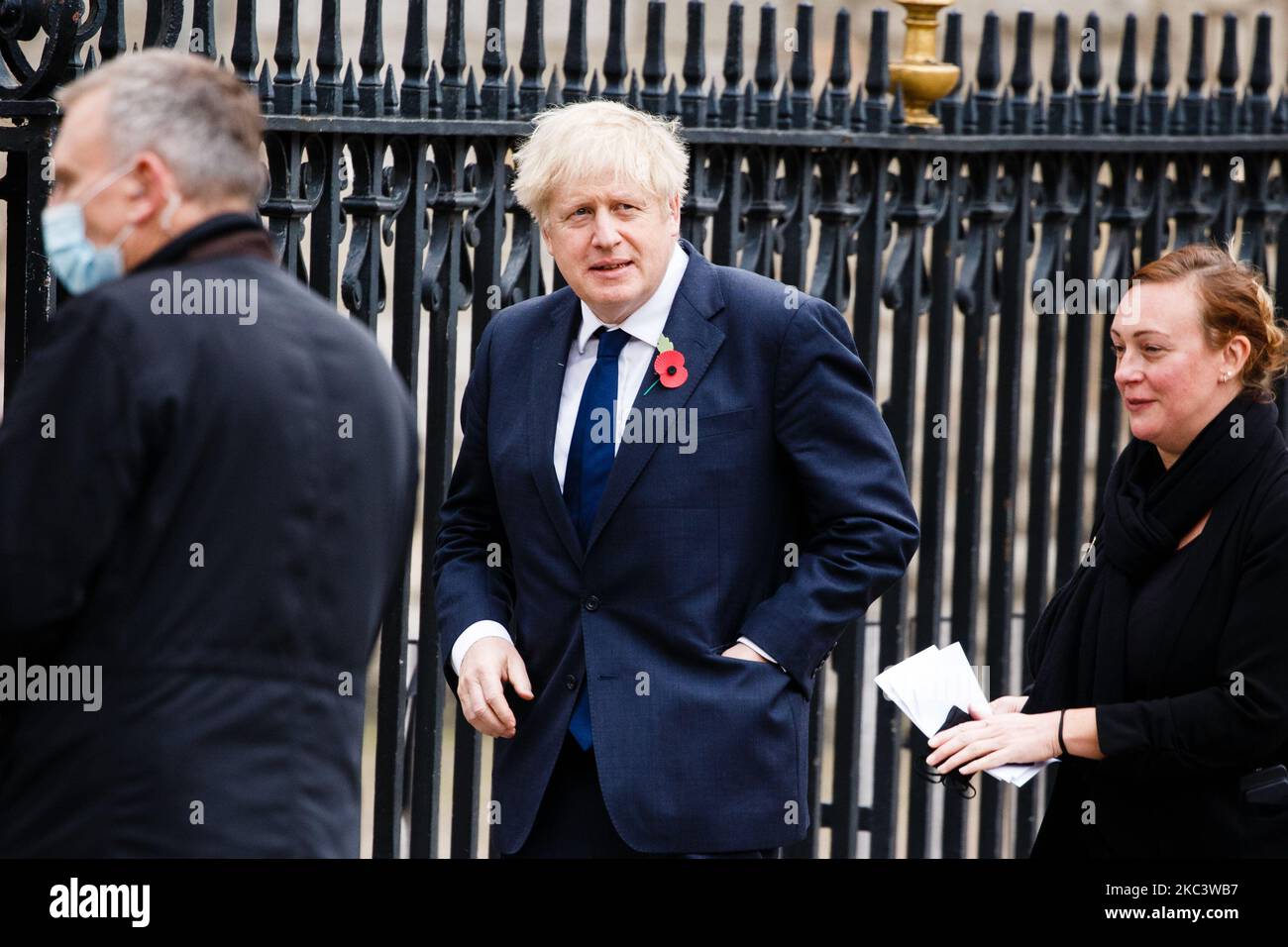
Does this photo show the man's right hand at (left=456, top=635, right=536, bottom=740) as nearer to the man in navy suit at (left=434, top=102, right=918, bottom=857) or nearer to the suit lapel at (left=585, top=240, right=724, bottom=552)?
the man in navy suit at (left=434, top=102, right=918, bottom=857)

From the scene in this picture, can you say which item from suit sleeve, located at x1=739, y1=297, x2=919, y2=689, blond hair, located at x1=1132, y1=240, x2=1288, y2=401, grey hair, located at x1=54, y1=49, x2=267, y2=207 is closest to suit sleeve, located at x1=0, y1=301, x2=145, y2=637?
grey hair, located at x1=54, y1=49, x2=267, y2=207

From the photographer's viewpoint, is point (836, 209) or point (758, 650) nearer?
point (758, 650)

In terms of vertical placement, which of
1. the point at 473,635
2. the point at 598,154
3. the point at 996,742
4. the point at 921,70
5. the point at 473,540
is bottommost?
the point at 996,742

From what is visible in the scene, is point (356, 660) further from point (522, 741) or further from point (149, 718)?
point (522, 741)

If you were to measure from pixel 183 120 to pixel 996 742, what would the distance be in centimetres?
172

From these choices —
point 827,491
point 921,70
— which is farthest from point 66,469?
point 921,70

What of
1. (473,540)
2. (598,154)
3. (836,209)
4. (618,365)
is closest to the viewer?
(598,154)

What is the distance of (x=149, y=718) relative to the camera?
8.10 feet

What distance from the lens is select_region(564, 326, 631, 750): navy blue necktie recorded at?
3398 mm

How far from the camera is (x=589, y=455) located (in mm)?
3422

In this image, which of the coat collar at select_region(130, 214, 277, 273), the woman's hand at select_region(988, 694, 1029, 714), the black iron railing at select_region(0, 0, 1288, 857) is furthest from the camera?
the black iron railing at select_region(0, 0, 1288, 857)

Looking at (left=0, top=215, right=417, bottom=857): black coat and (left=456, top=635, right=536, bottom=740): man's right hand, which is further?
(left=456, top=635, right=536, bottom=740): man's right hand

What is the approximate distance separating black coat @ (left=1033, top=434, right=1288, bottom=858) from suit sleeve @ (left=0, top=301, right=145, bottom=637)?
1.71 m

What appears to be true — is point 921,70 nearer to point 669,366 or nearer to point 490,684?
point 669,366
